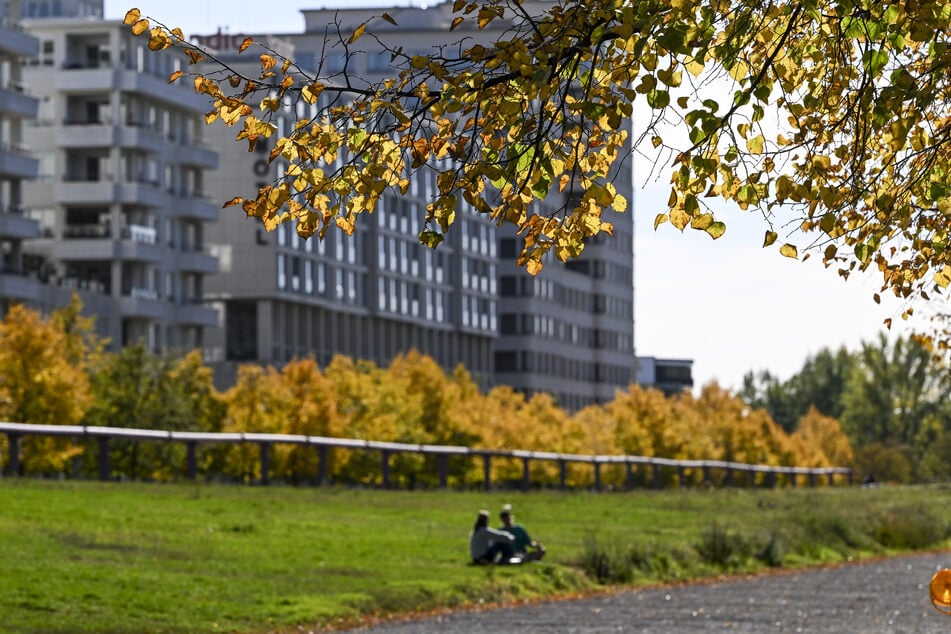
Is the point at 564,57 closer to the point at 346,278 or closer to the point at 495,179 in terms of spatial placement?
the point at 495,179

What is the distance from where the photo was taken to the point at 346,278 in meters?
129

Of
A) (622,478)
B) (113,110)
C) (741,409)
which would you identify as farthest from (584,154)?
(741,409)

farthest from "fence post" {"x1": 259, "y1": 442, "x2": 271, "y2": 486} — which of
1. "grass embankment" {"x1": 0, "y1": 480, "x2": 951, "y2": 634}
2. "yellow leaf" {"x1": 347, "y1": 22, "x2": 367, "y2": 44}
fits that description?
"yellow leaf" {"x1": 347, "y1": 22, "x2": 367, "y2": 44}

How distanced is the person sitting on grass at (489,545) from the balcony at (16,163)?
64.0 m

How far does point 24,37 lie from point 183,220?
22.5 m

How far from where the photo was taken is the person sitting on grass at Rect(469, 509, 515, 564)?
3303cm

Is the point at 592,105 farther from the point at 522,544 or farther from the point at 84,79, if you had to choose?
the point at 84,79

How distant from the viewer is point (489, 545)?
33062 millimetres

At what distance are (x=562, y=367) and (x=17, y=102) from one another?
84604mm

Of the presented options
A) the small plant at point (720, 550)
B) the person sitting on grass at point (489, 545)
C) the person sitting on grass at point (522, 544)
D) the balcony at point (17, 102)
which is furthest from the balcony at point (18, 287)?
the person sitting on grass at point (489, 545)

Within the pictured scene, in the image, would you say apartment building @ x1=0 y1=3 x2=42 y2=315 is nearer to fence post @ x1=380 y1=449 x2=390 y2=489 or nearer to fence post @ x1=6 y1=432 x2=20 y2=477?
fence post @ x1=380 y1=449 x2=390 y2=489

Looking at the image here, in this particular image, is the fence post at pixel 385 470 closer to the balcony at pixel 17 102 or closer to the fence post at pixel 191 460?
the fence post at pixel 191 460

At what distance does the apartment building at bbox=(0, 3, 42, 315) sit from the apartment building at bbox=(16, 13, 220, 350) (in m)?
8.08

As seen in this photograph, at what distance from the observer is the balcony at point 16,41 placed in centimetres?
9262
